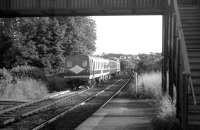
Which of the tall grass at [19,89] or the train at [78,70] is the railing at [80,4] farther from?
the train at [78,70]

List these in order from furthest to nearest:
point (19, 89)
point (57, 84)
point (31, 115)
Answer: point (57, 84)
point (19, 89)
point (31, 115)

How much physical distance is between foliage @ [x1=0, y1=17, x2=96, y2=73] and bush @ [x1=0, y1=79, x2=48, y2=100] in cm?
1182

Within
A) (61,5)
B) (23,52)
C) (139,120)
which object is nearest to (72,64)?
(23,52)

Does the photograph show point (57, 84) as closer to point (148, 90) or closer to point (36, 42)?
point (36, 42)

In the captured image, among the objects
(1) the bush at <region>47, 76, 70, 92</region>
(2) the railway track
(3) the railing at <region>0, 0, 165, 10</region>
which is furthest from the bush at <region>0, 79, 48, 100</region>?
(3) the railing at <region>0, 0, 165, 10</region>

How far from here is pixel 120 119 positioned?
12250 mm

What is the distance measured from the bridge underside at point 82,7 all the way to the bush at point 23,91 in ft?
17.1

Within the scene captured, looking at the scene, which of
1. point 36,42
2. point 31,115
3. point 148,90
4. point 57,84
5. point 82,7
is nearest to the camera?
point 31,115

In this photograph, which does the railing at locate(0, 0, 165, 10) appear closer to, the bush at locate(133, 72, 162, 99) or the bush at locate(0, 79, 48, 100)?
→ the bush at locate(133, 72, 162, 99)

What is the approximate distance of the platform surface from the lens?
10.6m

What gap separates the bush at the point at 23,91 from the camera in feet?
66.9

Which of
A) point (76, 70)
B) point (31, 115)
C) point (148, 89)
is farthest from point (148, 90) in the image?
point (76, 70)

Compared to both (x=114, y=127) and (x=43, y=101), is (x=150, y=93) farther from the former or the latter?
(x=114, y=127)

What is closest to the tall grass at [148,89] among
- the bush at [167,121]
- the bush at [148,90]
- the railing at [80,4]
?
the bush at [148,90]
